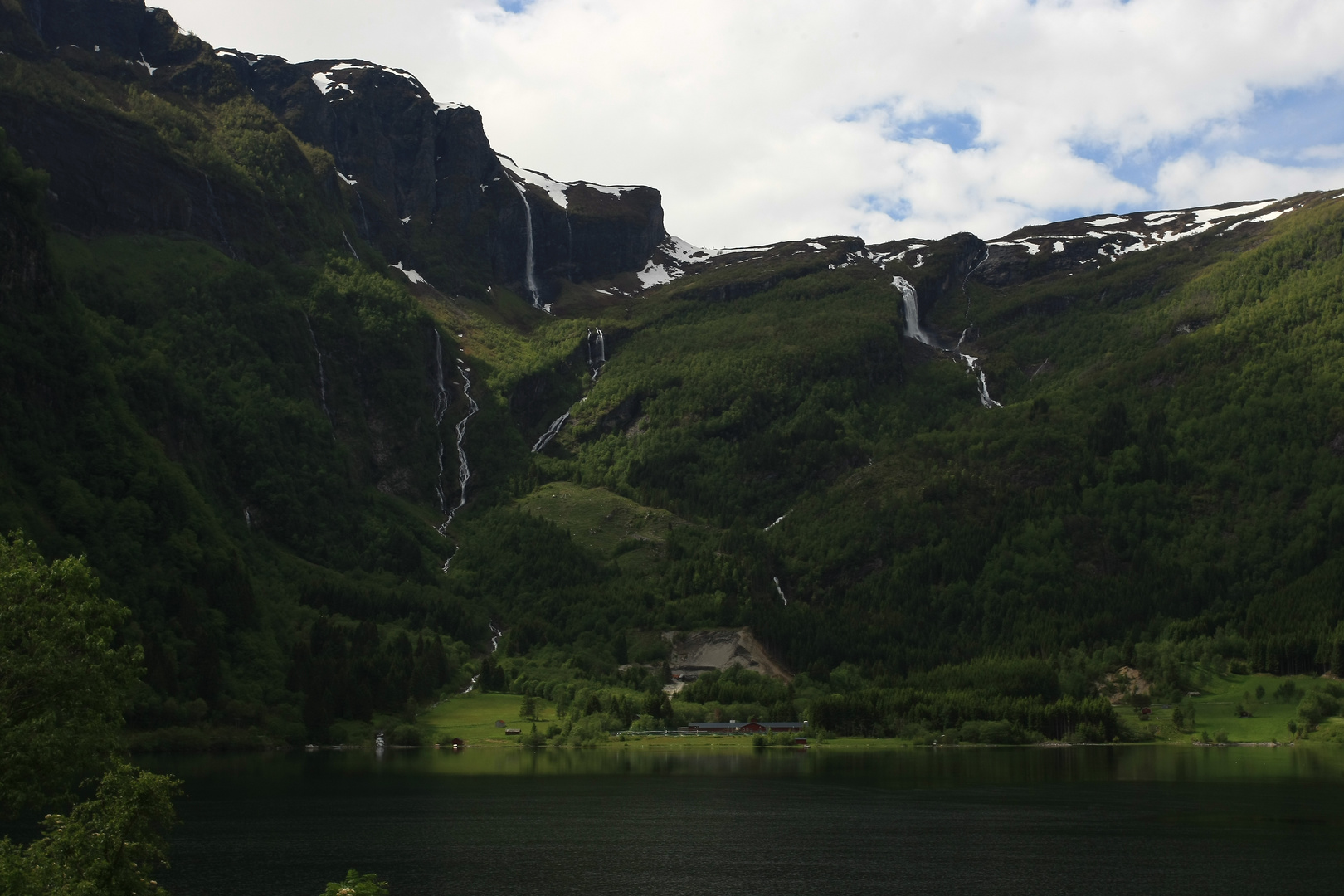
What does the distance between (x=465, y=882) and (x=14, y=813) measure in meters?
27.3

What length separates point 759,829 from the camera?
10400cm

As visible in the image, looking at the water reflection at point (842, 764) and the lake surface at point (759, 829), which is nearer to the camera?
the lake surface at point (759, 829)

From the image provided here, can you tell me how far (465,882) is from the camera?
258 feet

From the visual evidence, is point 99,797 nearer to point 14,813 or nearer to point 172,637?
point 14,813

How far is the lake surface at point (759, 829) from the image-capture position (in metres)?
79.9

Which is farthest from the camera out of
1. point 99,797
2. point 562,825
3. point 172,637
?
point 172,637

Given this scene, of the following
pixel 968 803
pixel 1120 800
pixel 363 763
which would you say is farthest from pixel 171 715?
pixel 1120 800

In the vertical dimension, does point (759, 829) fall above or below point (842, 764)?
above

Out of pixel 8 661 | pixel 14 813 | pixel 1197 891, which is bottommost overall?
pixel 1197 891

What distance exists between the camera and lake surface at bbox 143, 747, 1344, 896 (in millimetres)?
79938

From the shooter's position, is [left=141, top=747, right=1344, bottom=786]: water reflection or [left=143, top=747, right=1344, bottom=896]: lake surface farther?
[left=141, top=747, right=1344, bottom=786]: water reflection

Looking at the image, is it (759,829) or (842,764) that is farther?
(842,764)

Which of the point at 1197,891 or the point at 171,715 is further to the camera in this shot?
the point at 171,715

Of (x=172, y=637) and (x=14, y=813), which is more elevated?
(x=172, y=637)
